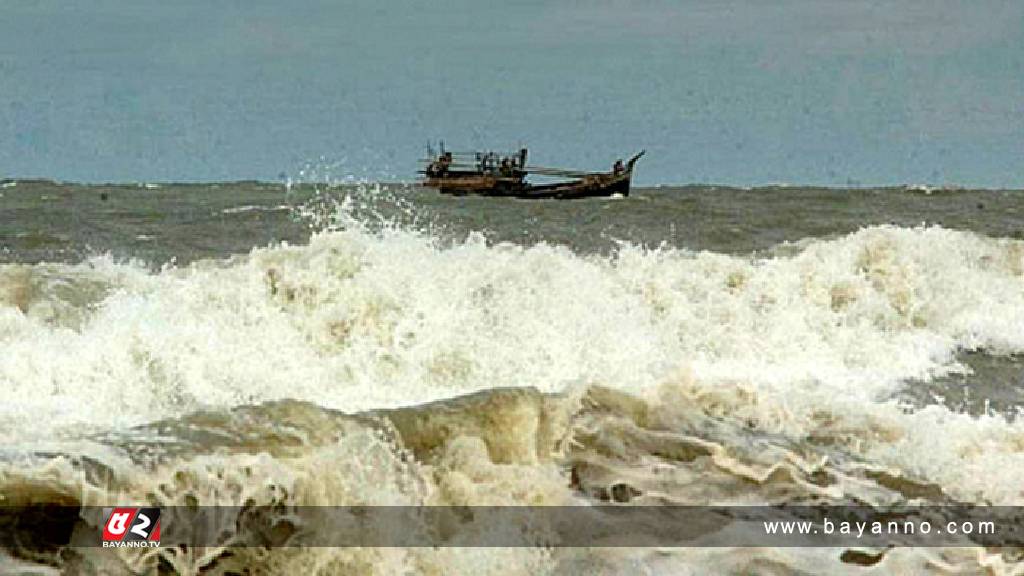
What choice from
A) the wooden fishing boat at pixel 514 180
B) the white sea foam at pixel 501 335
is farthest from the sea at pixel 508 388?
the wooden fishing boat at pixel 514 180

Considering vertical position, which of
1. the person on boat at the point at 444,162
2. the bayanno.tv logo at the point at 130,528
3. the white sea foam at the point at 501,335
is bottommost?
the bayanno.tv logo at the point at 130,528

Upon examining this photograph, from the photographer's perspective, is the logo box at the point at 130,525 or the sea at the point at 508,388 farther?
the sea at the point at 508,388

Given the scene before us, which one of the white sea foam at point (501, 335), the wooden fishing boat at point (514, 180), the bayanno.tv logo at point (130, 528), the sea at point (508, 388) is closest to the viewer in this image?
the bayanno.tv logo at point (130, 528)

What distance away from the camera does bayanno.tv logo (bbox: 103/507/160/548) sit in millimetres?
5402

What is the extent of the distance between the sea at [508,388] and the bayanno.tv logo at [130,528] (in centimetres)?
5

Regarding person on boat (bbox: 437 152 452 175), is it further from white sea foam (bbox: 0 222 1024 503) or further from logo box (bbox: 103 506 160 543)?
logo box (bbox: 103 506 160 543)

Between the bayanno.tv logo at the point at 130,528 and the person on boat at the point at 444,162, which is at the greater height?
the person on boat at the point at 444,162

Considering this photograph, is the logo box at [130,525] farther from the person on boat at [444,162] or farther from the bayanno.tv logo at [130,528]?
the person on boat at [444,162]

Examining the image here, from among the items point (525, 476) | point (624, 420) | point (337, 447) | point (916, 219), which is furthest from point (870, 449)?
point (916, 219)

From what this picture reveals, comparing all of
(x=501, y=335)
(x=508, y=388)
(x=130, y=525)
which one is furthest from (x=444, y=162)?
(x=130, y=525)

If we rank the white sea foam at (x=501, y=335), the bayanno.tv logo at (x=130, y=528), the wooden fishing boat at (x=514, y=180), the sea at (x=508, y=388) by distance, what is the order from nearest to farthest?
1. the bayanno.tv logo at (x=130, y=528)
2. the sea at (x=508, y=388)
3. the white sea foam at (x=501, y=335)
4. the wooden fishing boat at (x=514, y=180)

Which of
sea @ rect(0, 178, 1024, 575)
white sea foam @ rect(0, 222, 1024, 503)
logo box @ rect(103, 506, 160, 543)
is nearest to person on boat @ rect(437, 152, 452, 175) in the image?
sea @ rect(0, 178, 1024, 575)

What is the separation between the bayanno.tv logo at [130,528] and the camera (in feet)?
17.7

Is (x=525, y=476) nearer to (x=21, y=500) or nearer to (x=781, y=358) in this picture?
(x=21, y=500)
